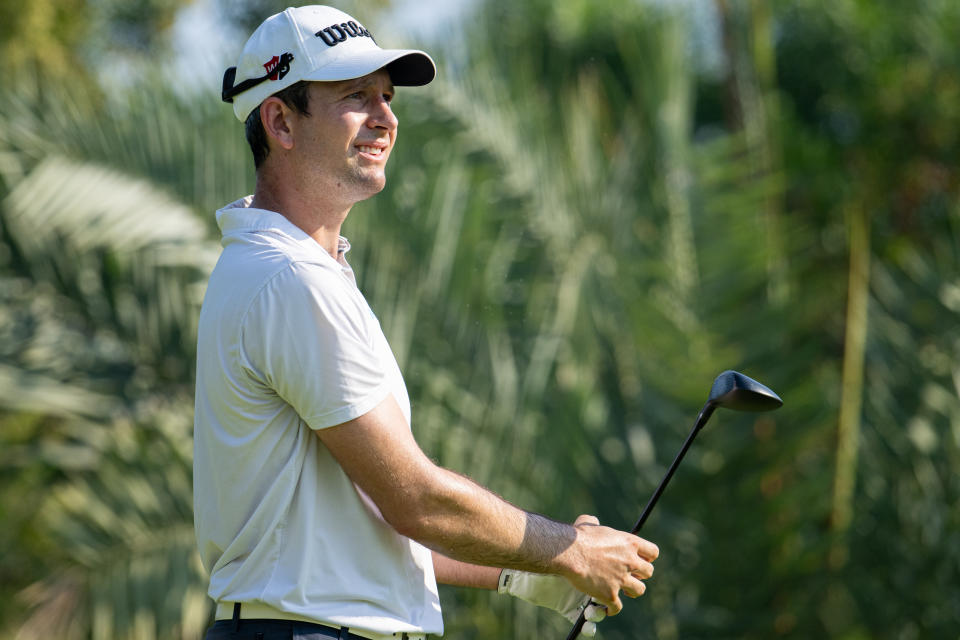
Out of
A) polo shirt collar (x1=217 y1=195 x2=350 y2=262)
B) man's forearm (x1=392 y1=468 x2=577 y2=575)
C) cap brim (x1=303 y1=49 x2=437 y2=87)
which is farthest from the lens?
cap brim (x1=303 y1=49 x2=437 y2=87)

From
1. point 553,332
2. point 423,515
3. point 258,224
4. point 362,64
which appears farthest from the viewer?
point 553,332

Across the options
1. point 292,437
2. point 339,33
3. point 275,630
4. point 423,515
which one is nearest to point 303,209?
point 339,33

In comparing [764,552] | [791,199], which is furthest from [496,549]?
[791,199]

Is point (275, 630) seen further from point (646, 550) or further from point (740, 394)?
point (740, 394)

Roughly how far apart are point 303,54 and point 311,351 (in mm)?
768

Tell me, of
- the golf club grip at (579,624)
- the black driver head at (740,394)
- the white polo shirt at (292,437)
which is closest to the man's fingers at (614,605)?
the golf club grip at (579,624)

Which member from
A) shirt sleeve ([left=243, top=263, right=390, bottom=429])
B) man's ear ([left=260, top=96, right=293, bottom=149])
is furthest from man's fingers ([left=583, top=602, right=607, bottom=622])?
man's ear ([left=260, top=96, right=293, bottom=149])

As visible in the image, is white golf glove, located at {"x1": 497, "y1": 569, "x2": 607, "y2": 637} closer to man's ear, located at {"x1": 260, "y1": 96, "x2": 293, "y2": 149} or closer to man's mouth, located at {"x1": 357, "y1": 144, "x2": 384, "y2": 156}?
man's mouth, located at {"x1": 357, "y1": 144, "x2": 384, "y2": 156}

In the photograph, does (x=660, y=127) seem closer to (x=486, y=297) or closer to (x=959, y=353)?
(x=486, y=297)

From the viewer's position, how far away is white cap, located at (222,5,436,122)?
2.83 m

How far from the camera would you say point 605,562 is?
9.10ft

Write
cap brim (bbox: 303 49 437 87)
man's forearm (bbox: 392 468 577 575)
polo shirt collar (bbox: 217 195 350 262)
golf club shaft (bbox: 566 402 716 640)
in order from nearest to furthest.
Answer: man's forearm (bbox: 392 468 577 575)
polo shirt collar (bbox: 217 195 350 262)
cap brim (bbox: 303 49 437 87)
golf club shaft (bbox: 566 402 716 640)

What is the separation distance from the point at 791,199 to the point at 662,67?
4103mm

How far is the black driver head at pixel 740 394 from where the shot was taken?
3012mm
